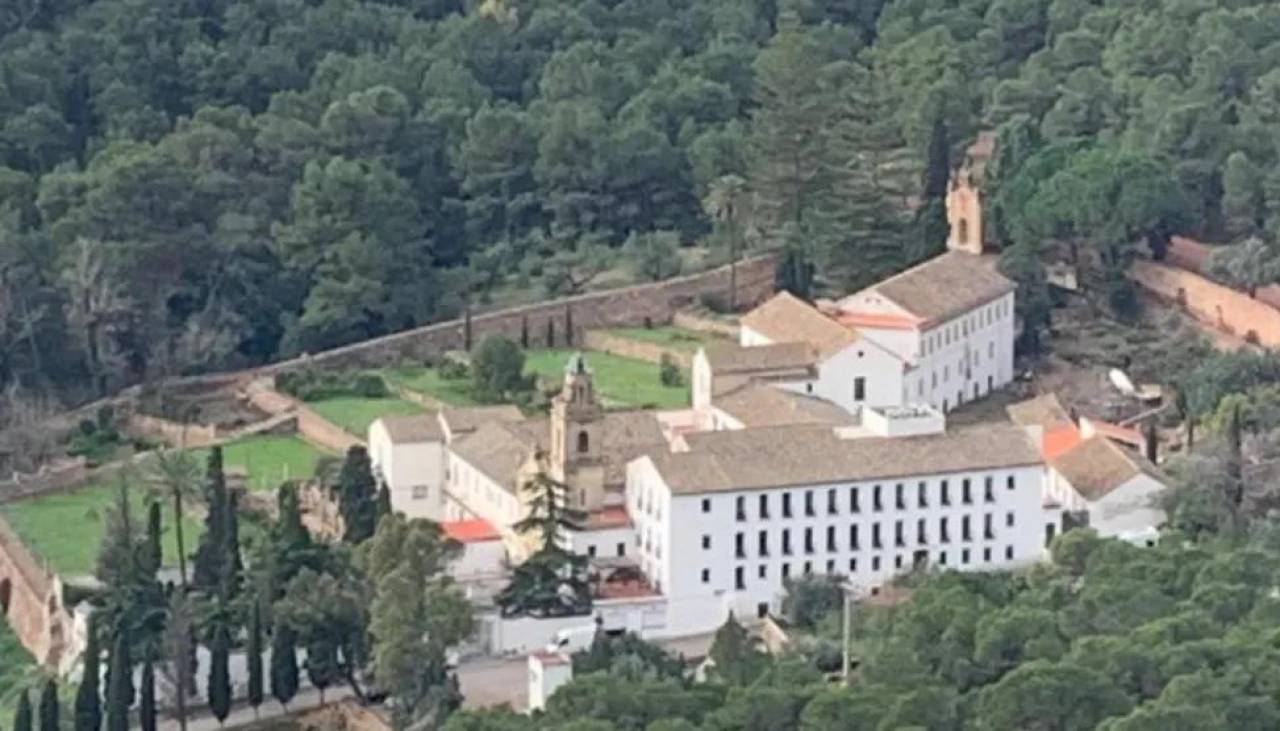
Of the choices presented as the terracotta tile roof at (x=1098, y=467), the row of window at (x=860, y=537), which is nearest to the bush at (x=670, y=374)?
the terracotta tile roof at (x=1098, y=467)

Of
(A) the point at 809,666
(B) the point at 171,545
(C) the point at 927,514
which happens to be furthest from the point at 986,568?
(B) the point at 171,545

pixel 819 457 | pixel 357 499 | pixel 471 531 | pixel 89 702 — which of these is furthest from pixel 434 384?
pixel 89 702

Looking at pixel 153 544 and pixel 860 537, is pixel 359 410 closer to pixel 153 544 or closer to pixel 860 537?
pixel 153 544

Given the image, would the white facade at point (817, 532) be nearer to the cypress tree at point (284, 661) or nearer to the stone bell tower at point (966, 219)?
the cypress tree at point (284, 661)

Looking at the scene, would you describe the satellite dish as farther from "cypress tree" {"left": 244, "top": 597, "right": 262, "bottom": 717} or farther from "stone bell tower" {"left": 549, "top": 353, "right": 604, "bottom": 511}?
"cypress tree" {"left": 244, "top": 597, "right": 262, "bottom": 717}

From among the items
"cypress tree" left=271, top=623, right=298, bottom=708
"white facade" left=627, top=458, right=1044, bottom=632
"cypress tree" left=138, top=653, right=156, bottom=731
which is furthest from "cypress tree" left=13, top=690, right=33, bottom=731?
"white facade" left=627, top=458, right=1044, bottom=632

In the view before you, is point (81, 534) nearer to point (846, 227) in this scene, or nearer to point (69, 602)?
point (69, 602)
